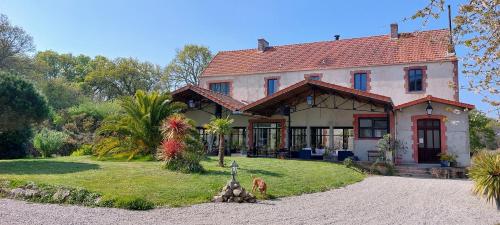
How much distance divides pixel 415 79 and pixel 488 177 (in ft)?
42.5

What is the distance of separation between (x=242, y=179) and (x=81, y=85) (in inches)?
1609

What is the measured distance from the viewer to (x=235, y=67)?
27422mm

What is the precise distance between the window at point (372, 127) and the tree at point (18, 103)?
1525 cm

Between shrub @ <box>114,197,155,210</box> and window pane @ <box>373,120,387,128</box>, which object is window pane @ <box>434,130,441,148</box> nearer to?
window pane @ <box>373,120,387,128</box>

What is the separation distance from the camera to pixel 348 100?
2155cm

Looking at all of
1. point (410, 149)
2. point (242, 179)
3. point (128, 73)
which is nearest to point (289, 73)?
point (410, 149)

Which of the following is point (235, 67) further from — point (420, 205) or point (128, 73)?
point (128, 73)

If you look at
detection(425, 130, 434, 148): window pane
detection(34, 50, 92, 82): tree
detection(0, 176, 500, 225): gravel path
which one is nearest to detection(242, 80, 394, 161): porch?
detection(425, 130, 434, 148): window pane

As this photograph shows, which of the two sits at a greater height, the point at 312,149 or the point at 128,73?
the point at 128,73

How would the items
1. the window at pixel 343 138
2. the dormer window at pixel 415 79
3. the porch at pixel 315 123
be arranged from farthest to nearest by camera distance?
the window at pixel 343 138 → the dormer window at pixel 415 79 → the porch at pixel 315 123

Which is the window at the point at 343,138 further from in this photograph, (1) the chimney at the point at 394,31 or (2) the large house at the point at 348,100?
(1) the chimney at the point at 394,31

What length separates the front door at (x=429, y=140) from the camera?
19312 millimetres

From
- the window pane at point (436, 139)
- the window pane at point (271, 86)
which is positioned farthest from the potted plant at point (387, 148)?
the window pane at point (271, 86)

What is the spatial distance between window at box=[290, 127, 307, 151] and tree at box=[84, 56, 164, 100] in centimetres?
2713
